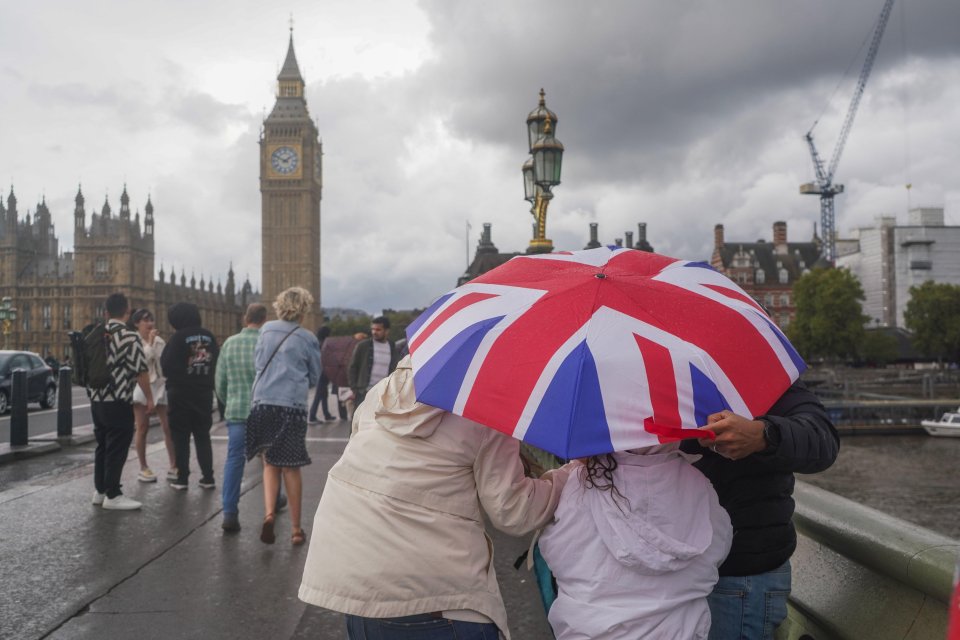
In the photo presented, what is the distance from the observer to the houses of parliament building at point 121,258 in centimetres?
8044

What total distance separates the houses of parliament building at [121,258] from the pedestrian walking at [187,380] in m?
76.3

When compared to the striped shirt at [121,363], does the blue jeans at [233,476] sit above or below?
below

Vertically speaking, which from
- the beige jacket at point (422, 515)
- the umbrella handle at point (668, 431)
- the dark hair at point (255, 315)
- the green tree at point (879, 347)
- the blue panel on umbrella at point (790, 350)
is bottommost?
the green tree at point (879, 347)

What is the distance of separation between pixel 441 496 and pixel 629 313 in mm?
729

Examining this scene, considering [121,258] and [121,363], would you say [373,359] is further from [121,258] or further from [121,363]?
[121,258]

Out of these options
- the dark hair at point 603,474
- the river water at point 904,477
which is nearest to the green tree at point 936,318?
the river water at point 904,477

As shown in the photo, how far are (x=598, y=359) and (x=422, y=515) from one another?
645 millimetres

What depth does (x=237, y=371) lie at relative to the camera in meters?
6.54

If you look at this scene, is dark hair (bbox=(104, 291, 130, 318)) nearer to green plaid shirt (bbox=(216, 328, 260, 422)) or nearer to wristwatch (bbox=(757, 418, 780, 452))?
green plaid shirt (bbox=(216, 328, 260, 422))

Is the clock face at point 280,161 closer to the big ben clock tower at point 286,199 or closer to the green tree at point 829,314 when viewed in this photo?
the big ben clock tower at point 286,199

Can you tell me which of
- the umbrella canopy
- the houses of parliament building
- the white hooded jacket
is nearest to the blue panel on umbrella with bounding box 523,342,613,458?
the white hooded jacket

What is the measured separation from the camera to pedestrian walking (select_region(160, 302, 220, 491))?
290 inches

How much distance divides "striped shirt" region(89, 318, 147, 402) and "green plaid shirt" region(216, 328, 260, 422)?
84cm

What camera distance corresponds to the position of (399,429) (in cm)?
208
